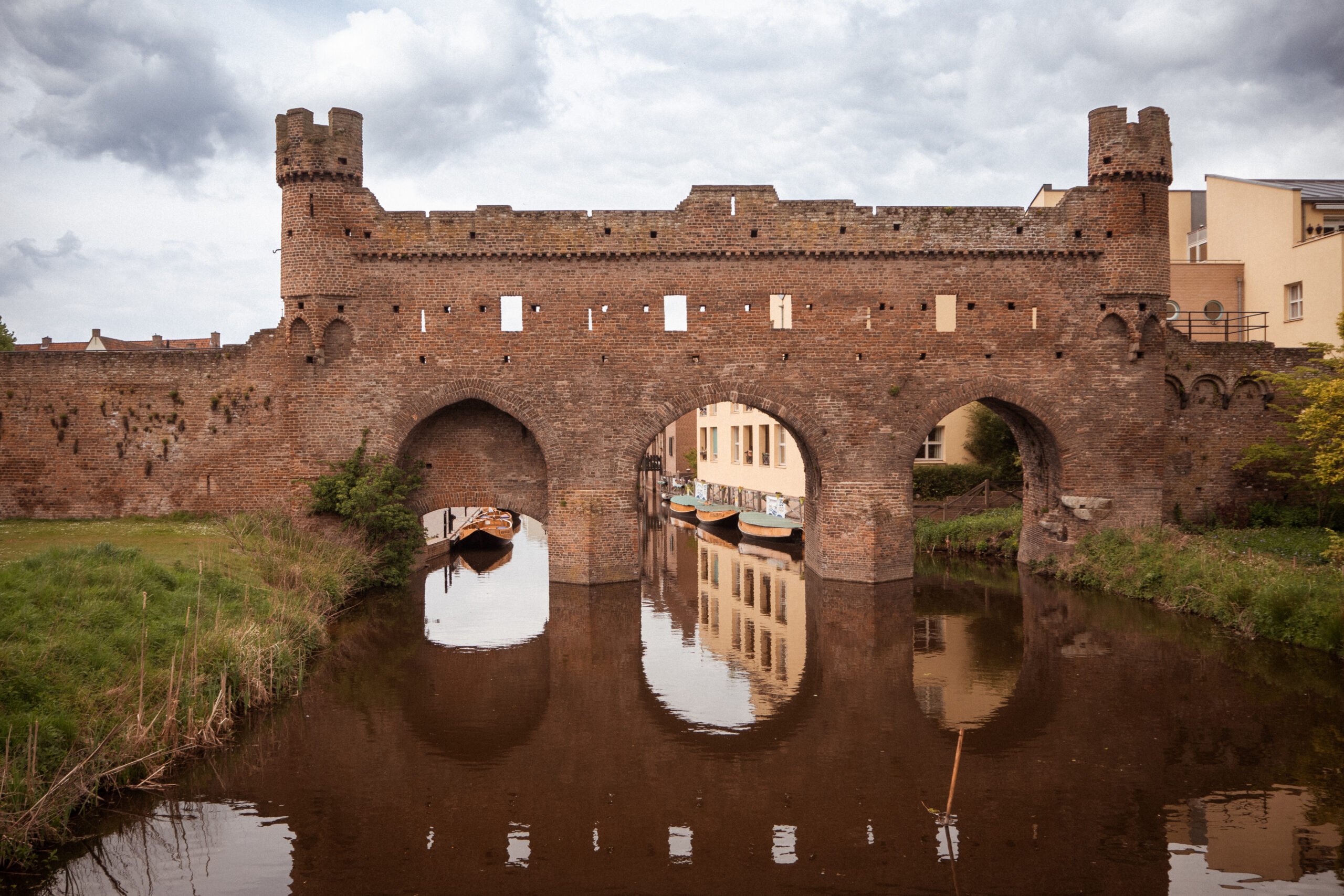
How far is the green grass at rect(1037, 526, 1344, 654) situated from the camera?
14.5 metres

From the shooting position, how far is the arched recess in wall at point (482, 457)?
21812 mm

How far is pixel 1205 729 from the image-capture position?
440 inches

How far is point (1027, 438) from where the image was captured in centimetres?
2306

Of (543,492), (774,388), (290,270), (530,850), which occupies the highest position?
(290,270)

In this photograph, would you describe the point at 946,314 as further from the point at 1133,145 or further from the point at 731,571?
the point at 731,571

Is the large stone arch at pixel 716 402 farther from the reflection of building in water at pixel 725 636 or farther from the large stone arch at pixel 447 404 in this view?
the reflection of building in water at pixel 725 636

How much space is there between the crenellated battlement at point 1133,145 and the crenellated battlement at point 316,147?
17.2 metres

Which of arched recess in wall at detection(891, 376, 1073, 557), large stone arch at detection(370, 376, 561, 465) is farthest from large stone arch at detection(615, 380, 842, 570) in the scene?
large stone arch at detection(370, 376, 561, 465)

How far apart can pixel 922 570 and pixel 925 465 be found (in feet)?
22.6

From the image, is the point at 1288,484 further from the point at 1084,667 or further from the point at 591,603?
the point at 591,603

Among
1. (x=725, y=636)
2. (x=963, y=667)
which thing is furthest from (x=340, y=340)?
(x=963, y=667)

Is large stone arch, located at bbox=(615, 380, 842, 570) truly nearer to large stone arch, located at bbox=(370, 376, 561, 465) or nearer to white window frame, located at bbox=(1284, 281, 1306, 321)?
large stone arch, located at bbox=(370, 376, 561, 465)

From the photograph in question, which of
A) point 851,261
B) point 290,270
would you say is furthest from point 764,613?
point 290,270

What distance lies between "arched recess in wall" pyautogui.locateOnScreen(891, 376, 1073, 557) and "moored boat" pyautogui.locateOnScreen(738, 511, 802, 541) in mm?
8150
